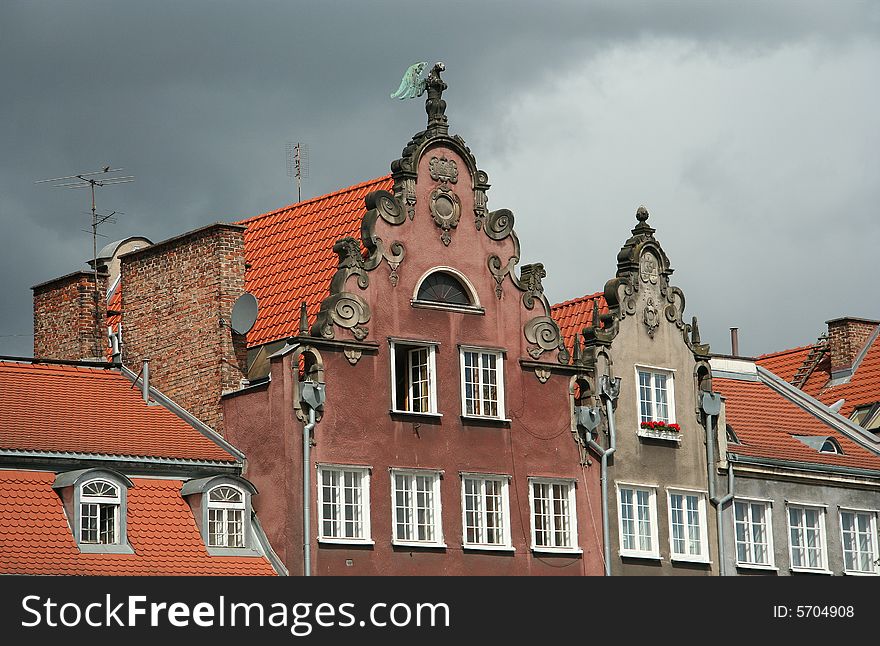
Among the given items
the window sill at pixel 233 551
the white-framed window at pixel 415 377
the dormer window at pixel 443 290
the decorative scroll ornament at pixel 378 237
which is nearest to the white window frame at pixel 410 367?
the white-framed window at pixel 415 377

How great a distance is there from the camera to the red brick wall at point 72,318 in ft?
204

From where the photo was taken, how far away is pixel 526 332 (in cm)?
5778

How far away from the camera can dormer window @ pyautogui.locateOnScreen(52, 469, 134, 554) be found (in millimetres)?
51094

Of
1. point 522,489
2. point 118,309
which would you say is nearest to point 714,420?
point 522,489

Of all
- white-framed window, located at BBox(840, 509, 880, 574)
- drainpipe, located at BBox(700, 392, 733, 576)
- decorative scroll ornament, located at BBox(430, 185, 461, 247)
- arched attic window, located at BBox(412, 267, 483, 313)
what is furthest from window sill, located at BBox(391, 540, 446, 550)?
white-framed window, located at BBox(840, 509, 880, 574)

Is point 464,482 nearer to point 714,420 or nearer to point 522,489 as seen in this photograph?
point 522,489

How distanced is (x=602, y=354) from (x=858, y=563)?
1122 cm

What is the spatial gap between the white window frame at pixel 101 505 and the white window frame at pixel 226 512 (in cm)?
226

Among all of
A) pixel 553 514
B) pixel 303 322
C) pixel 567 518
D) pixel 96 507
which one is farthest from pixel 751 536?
pixel 96 507

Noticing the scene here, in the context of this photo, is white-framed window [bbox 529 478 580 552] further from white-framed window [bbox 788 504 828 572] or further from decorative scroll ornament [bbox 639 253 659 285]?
white-framed window [bbox 788 504 828 572]

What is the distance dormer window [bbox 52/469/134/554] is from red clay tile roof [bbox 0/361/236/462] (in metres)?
0.91

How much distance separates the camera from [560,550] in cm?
5697

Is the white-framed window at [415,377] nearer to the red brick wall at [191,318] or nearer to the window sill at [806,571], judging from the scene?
the red brick wall at [191,318]

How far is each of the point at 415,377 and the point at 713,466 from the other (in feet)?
32.0
